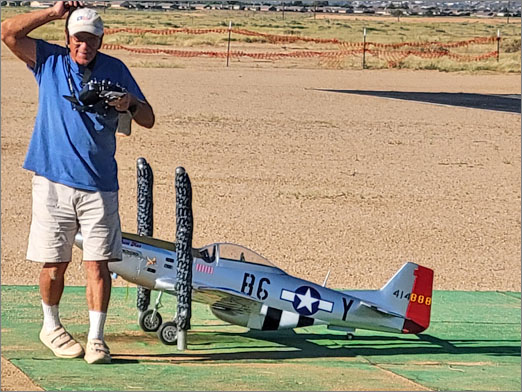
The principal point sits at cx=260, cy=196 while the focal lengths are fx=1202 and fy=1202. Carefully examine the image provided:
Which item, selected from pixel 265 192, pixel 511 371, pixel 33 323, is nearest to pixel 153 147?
pixel 265 192

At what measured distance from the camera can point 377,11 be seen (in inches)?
4860

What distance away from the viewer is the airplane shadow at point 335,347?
7426 mm

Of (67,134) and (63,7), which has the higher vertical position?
(63,7)

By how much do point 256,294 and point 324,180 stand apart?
908cm

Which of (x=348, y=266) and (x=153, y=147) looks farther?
(x=153, y=147)

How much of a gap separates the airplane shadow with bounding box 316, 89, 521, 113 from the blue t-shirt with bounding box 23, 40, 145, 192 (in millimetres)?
20175

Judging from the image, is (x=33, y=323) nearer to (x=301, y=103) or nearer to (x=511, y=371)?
(x=511, y=371)

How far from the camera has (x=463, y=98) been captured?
2956cm

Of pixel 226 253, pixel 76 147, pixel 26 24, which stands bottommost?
pixel 226 253

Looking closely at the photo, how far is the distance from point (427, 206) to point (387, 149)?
15.0 feet

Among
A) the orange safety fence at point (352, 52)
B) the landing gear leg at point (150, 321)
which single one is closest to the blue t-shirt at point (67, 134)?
the landing gear leg at point (150, 321)

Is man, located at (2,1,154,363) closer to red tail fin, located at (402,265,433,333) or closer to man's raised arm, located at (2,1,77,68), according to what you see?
man's raised arm, located at (2,1,77,68)

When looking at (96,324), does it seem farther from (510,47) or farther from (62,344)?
(510,47)

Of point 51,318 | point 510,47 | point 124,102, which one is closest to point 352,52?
point 510,47
